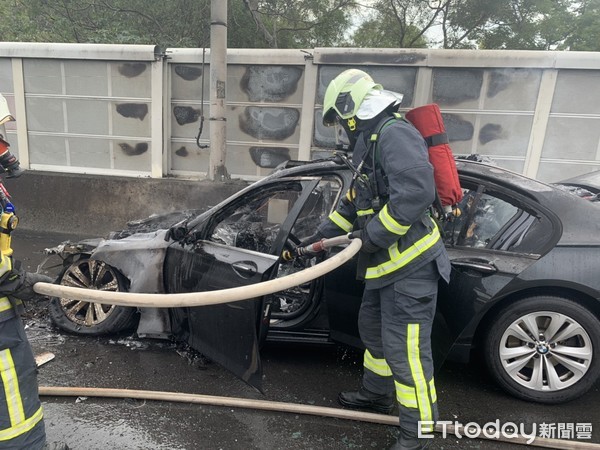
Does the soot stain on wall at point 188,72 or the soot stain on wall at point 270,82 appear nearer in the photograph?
the soot stain on wall at point 270,82

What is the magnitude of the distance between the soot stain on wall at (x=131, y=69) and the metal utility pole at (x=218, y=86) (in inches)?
59.1

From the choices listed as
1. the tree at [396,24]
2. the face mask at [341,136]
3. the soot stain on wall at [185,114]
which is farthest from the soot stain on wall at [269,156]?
the tree at [396,24]

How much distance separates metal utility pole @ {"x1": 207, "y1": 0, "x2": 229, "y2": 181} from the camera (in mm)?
6414

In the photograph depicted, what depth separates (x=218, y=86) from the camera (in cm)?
650

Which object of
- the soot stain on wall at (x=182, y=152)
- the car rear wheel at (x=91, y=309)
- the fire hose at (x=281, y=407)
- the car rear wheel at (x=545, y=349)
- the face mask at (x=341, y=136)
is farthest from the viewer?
the soot stain on wall at (x=182, y=152)

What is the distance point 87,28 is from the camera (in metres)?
11.7

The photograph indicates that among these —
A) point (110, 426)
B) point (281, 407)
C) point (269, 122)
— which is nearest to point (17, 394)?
point (110, 426)

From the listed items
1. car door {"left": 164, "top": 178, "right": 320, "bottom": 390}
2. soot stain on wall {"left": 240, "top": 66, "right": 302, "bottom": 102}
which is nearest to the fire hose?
car door {"left": 164, "top": 178, "right": 320, "bottom": 390}

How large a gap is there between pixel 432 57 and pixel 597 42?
1060cm

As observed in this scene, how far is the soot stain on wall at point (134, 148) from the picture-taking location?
755 cm

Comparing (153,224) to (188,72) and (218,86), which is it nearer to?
(218,86)

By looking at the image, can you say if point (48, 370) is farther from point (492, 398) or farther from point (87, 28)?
point (87, 28)

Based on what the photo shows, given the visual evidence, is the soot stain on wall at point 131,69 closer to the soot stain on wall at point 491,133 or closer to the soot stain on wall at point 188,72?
the soot stain on wall at point 188,72

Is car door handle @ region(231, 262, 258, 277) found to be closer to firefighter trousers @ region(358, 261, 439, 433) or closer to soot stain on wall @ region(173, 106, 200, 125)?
firefighter trousers @ region(358, 261, 439, 433)
